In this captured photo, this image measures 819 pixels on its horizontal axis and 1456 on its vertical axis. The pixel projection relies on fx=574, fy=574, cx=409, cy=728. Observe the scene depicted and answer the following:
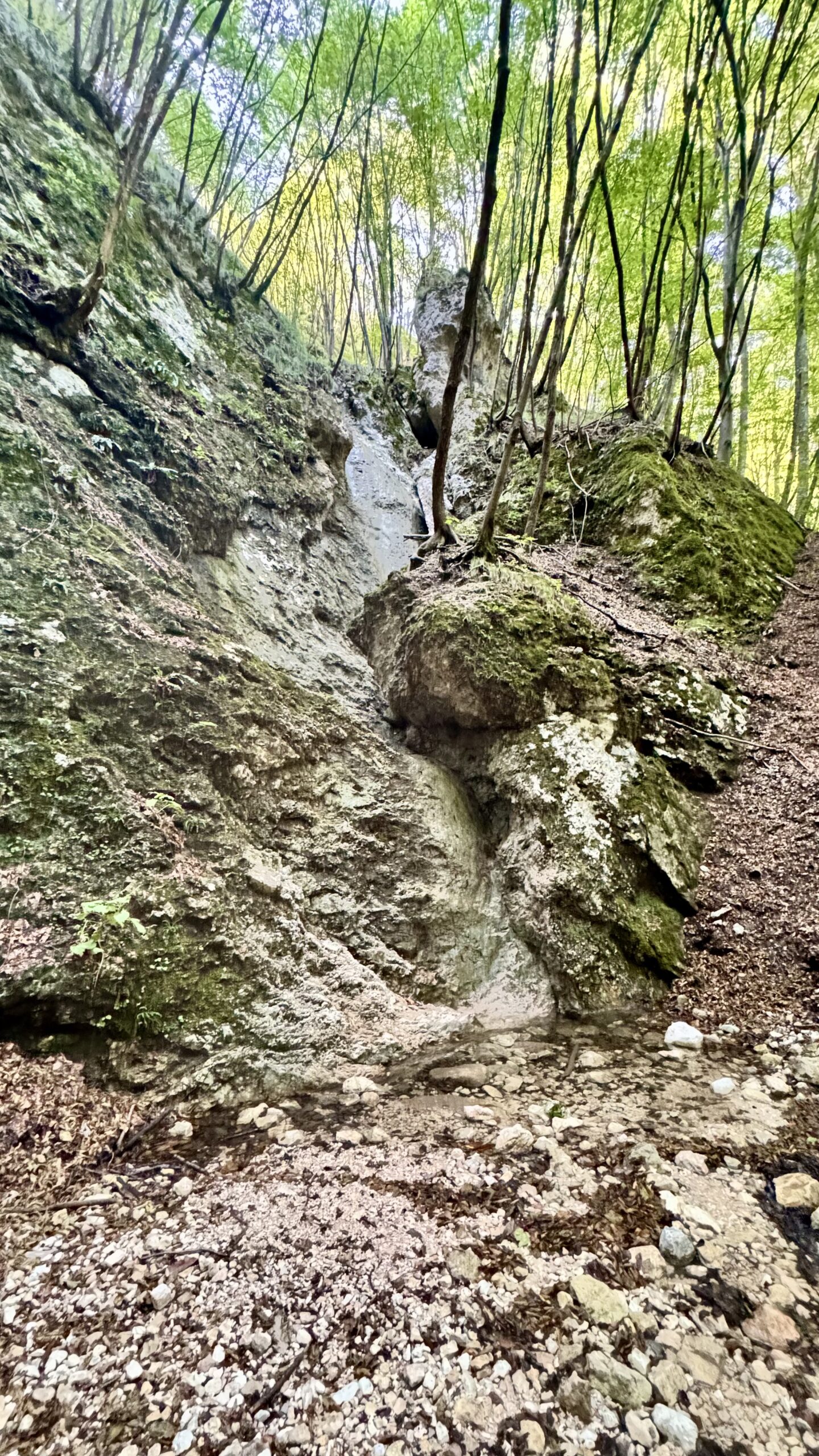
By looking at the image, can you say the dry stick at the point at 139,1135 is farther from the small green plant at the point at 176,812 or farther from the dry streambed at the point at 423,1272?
the small green plant at the point at 176,812

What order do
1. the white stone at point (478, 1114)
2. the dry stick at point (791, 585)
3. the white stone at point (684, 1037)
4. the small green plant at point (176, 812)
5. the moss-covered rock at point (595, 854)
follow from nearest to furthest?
the white stone at point (478, 1114)
the white stone at point (684, 1037)
the small green plant at point (176, 812)
the moss-covered rock at point (595, 854)
the dry stick at point (791, 585)

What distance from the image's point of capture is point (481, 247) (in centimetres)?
247

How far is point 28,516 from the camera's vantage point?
2.62 metres

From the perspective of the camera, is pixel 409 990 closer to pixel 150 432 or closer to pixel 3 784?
pixel 3 784

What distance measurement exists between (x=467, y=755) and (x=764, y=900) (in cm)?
173

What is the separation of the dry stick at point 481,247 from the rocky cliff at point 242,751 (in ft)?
2.91

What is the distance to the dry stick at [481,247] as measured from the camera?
1968 millimetres

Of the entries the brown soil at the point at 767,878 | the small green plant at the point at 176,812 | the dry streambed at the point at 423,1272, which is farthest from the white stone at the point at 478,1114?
the small green plant at the point at 176,812

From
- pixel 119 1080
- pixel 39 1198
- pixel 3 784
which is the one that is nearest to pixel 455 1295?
pixel 39 1198

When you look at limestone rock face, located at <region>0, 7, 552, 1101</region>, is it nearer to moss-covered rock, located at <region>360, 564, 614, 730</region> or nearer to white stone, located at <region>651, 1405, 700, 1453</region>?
moss-covered rock, located at <region>360, 564, 614, 730</region>

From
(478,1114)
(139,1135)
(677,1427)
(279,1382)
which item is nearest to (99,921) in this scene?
(139,1135)

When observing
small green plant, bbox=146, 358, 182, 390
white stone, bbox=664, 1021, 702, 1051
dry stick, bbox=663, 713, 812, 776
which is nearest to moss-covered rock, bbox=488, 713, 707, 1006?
white stone, bbox=664, 1021, 702, 1051

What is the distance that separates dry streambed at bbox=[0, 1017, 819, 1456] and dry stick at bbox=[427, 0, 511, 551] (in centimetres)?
310

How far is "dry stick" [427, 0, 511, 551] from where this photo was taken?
1.97 m
